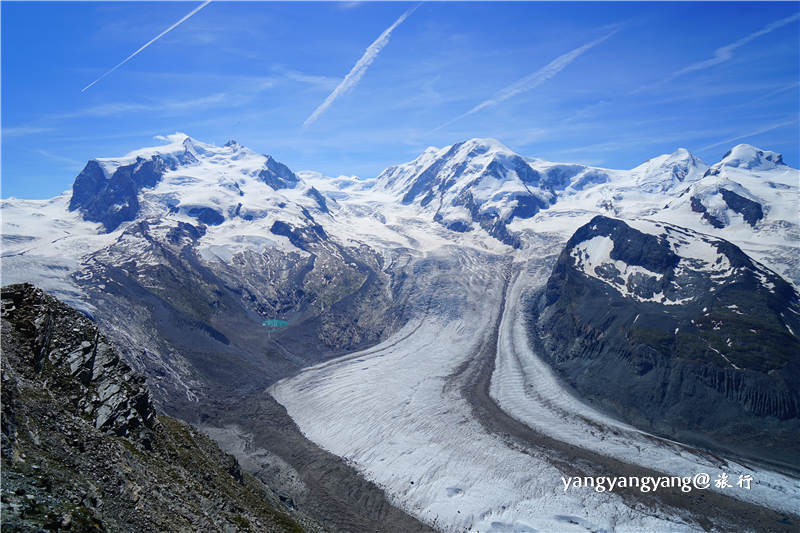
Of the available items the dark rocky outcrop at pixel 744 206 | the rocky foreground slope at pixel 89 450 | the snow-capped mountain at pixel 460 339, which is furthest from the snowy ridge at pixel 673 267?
the rocky foreground slope at pixel 89 450

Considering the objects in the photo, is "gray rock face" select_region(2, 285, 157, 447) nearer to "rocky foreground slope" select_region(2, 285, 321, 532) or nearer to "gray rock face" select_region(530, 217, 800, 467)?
"rocky foreground slope" select_region(2, 285, 321, 532)

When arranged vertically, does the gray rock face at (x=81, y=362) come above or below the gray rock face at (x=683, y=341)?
below

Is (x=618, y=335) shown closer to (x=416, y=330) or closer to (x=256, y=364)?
(x=416, y=330)

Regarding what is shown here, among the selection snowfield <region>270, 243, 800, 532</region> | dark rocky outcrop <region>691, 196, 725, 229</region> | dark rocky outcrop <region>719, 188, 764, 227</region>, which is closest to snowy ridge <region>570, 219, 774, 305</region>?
snowfield <region>270, 243, 800, 532</region>

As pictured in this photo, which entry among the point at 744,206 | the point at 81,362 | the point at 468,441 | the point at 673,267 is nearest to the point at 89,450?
the point at 81,362

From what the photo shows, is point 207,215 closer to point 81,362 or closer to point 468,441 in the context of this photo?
point 468,441

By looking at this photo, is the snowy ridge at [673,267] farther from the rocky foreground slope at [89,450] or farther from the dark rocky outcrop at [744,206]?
the rocky foreground slope at [89,450]
